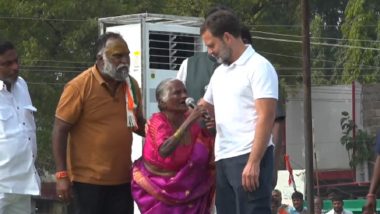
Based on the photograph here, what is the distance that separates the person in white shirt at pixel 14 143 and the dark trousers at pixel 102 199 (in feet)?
1.66

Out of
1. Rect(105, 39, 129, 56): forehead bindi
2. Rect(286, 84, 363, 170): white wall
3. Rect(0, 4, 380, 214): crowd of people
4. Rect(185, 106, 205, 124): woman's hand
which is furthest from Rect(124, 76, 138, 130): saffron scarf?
Rect(286, 84, 363, 170): white wall

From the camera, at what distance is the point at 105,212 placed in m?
7.57

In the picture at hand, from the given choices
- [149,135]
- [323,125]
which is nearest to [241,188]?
[149,135]

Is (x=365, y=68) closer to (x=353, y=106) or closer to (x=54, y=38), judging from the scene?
(x=353, y=106)

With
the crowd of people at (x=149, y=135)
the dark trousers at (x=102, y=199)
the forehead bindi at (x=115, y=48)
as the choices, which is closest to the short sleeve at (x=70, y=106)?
the crowd of people at (x=149, y=135)

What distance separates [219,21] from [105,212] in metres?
1.89

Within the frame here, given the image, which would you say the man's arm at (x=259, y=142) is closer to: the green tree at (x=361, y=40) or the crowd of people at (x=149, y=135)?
the crowd of people at (x=149, y=135)

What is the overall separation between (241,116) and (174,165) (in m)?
0.92

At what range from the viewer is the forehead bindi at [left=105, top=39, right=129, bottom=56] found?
7.36m

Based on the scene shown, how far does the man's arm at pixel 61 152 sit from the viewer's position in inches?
286

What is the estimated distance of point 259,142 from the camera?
20.8 ft

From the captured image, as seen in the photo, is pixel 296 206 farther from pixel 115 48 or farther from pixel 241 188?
pixel 241 188

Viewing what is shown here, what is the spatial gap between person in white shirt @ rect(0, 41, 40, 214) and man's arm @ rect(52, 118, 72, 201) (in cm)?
47

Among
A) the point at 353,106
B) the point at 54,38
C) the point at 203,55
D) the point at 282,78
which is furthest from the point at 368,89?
the point at 203,55
